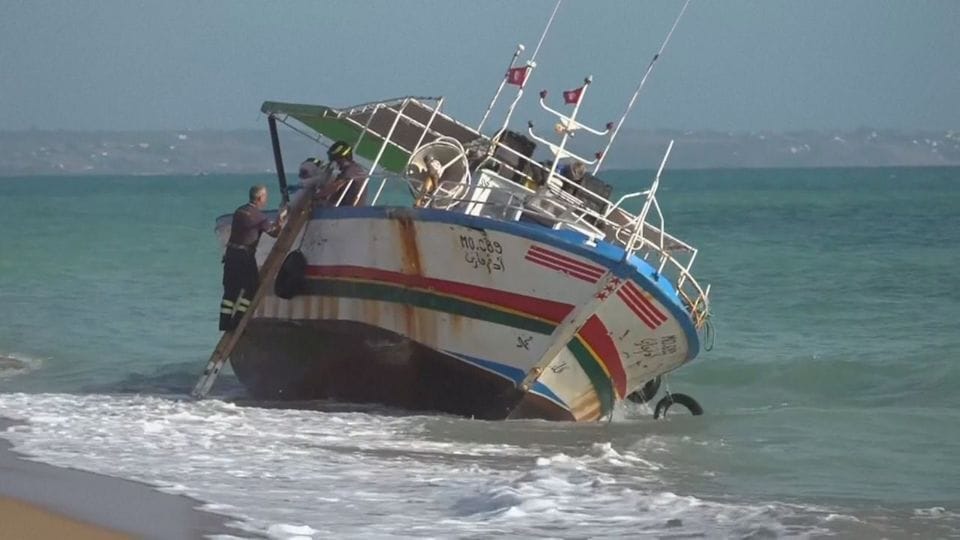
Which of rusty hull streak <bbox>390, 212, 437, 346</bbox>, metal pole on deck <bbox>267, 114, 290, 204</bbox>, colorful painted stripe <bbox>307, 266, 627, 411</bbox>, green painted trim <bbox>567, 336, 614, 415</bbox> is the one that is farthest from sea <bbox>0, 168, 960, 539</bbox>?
metal pole on deck <bbox>267, 114, 290, 204</bbox>

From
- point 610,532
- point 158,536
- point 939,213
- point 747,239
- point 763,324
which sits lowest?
point 158,536

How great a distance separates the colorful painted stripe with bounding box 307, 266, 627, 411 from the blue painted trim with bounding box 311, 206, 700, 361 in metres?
0.45

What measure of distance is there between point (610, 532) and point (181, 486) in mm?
2324

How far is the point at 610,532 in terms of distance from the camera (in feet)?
26.3

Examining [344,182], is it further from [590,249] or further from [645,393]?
[645,393]

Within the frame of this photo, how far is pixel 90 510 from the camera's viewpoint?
7805 millimetres

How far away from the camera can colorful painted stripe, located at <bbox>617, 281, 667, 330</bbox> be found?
1107 centimetres

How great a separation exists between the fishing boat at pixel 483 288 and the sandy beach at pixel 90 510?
11.3 ft

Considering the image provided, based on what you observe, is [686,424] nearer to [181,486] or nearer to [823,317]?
[181,486]

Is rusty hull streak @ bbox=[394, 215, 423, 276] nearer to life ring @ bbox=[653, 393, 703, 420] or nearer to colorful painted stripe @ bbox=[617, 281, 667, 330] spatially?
colorful painted stripe @ bbox=[617, 281, 667, 330]

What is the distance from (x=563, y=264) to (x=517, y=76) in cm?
233

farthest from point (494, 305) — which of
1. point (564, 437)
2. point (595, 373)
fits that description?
point (564, 437)

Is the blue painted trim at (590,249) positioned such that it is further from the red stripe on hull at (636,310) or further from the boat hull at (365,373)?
the boat hull at (365,373)

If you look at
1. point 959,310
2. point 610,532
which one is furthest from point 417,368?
point 959,310
